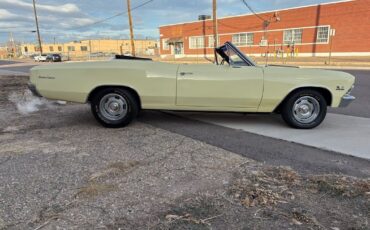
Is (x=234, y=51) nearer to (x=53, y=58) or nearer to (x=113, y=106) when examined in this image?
(x=113, y=106)

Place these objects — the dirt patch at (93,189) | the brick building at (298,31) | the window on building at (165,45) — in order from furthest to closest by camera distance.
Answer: the window on building at (165,45) → the brick building at (298,31) → the dirt patch at (93,189)

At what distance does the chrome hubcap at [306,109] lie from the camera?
5441 millimetres

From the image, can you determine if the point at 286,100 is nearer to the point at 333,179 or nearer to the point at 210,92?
the point at 210,92

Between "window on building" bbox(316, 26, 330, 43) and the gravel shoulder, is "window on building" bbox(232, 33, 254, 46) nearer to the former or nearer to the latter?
"window on building" bbox(316, 26, 330, 43)

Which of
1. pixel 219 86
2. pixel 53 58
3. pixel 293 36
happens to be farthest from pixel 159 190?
Result: pixel 53 58

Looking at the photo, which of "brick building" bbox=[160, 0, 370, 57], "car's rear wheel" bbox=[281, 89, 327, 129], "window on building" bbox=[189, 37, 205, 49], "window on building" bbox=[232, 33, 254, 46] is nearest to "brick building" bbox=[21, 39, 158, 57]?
"window on building" bbox=[189, 37, 205, 49]

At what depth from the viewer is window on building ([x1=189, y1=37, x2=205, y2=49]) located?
160ft

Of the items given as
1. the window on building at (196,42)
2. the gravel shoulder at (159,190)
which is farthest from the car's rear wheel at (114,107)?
the window on building at (196,42)

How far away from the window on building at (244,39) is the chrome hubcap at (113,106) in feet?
129

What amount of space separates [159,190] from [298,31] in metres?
37.7

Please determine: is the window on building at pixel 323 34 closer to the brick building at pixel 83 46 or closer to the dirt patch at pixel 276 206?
the dirt patch at pixel 276 206

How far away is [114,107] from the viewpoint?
5449mm

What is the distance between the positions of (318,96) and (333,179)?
235 cm

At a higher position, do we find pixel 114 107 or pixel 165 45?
pixel 165 45
